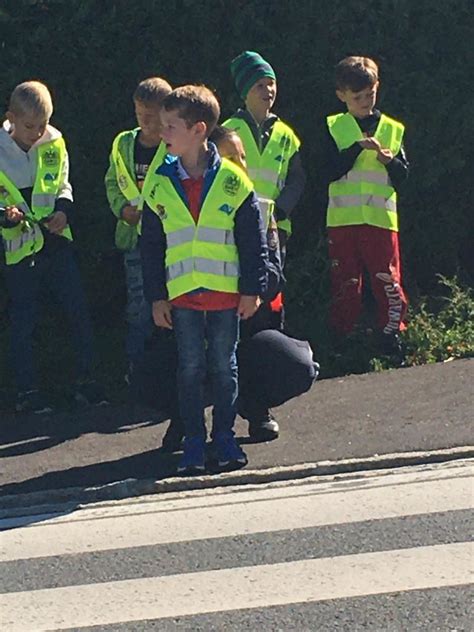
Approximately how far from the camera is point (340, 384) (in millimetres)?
8680

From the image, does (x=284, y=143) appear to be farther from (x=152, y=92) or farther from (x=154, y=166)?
(x=154, y=166)

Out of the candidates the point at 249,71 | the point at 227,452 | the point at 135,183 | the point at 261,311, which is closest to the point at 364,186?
the point at 249,71

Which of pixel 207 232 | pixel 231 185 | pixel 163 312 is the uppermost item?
pixel 231 185

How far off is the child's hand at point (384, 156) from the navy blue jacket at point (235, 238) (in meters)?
1.91

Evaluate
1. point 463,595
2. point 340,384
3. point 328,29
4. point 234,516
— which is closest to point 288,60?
point 328,29

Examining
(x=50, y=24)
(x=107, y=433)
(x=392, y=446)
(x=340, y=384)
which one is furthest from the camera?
(x=50, y=24)

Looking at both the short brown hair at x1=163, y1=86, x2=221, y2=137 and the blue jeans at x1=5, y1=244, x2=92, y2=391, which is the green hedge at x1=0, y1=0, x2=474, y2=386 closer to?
the blue jeans at x1=5, y1=244, x2=92, y2=391

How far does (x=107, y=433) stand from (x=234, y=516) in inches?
66.7

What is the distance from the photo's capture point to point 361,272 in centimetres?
947

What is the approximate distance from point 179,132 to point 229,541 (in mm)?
1982

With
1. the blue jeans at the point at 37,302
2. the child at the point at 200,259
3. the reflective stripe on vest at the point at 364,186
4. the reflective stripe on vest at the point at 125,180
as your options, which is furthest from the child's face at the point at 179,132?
the reflective stripe on vest at the point at 364,186

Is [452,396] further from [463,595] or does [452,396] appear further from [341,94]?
[463,595]

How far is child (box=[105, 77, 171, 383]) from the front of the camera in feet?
26.7

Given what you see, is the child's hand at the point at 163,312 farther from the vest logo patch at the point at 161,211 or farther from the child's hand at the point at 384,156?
the child's hand at the point at 384,156
